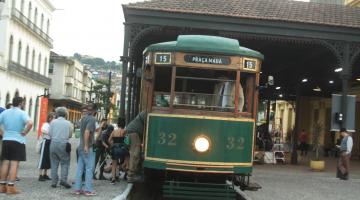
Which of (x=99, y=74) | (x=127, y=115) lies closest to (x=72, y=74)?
(x=99, y=74)

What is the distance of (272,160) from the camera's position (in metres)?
24.5

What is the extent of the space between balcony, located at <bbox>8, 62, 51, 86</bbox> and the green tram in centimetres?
3690

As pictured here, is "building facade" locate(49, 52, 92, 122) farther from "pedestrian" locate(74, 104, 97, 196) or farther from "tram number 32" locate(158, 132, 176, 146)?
"tram number 32" locate(158, 132, 176, 146)

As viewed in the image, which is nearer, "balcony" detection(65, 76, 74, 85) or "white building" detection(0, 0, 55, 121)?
"white building" detection(0, 0, 55, 121)

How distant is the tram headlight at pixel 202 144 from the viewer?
10516mm

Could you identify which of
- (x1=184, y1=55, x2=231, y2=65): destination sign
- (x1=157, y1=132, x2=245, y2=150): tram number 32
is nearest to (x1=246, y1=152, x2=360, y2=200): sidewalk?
(x1=157, y1=132, x2=245, y2=150): tram number 32

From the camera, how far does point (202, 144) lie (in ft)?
34.5

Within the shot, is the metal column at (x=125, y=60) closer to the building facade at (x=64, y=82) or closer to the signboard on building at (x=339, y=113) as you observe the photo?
the signboard on building at (x=339, y=113)

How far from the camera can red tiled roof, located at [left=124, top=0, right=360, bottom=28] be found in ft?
63.8

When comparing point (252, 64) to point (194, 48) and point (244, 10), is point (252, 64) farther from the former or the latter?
point (244, 10)

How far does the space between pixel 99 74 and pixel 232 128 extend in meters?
131

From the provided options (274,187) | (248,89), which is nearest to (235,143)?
(248,89)

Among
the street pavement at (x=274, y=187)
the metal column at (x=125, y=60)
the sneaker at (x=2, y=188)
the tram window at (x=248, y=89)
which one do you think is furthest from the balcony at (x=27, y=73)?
the tram window at (x=248, y=89)

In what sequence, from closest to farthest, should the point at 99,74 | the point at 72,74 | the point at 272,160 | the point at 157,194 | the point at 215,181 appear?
1. the point at 215,181
2. the point at 157,194
3. the point at 272,160
4. the point at 72,74
5. the point at 99,74
